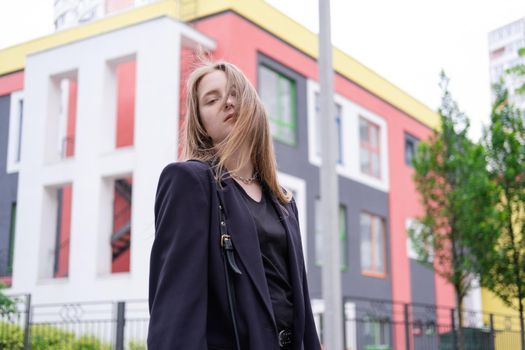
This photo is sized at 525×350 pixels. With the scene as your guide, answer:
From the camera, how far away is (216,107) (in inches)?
82.2

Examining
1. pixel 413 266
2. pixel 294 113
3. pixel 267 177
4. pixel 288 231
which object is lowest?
pixel 288 231

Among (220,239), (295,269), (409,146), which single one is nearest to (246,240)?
(220,239)

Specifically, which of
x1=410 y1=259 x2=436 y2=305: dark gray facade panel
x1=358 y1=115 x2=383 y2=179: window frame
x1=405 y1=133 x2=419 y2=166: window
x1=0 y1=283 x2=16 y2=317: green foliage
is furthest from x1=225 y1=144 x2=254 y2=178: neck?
x1=405 y1=133 x2=419 y2=166: window

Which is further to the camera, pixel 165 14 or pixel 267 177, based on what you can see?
pixel 165 14

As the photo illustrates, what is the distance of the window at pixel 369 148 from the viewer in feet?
62.4

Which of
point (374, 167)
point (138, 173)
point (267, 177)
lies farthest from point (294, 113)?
point (267, 177)

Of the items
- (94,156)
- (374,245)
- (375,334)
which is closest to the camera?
(94,156)

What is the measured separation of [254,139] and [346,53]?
16117 mm

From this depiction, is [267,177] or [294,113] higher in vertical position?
[294,113]

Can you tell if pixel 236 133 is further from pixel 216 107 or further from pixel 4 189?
pixel 4 189

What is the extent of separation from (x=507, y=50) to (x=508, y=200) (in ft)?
7.18

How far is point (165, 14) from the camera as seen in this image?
1130 cm

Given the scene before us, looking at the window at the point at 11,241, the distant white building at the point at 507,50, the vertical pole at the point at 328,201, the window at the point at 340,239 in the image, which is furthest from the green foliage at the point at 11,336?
the window at the point at 340,239

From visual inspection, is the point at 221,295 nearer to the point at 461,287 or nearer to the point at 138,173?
the point at 138,173
